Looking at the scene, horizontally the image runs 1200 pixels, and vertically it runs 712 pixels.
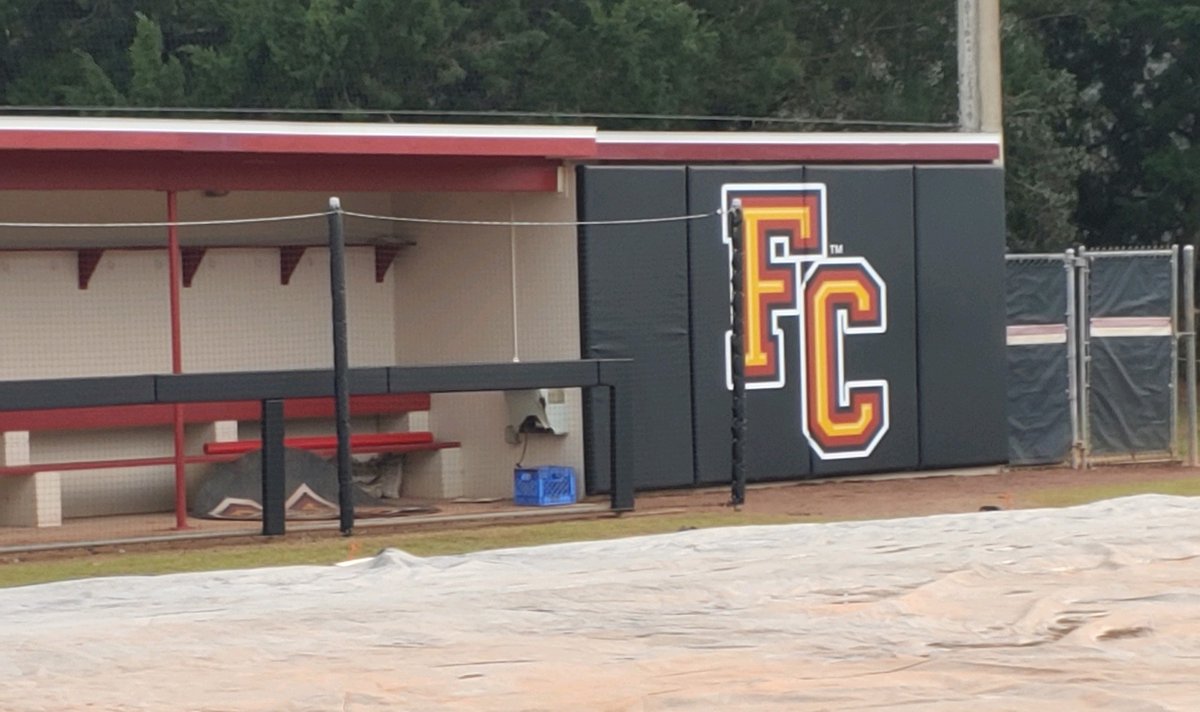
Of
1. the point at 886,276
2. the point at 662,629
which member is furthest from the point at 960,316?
the point at 662,629

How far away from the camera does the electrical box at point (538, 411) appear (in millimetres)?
15664

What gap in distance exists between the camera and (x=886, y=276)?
1692cm

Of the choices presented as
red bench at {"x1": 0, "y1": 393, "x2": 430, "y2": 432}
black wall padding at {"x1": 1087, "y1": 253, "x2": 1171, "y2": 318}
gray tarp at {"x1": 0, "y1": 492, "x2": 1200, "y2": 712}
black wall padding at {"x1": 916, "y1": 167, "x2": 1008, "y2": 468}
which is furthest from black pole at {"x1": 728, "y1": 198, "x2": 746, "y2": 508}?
black wall padding at {"x1": 1087, "y1": 253, "x2": 1171, "y2": 318}

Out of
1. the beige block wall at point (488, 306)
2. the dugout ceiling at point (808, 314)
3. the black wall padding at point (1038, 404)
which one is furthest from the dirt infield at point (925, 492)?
the beige block wall at point (488, 306)

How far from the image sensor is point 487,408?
16.5 m

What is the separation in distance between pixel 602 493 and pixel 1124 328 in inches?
244

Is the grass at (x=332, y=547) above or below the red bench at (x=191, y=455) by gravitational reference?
below

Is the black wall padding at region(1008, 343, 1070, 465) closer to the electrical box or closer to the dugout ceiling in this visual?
the dugout ceiling

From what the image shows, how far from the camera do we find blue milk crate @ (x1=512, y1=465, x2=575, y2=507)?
1512 cm

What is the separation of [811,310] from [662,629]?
28.0ft

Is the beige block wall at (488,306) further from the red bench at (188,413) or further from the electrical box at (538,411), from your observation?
the red bench at (188,413)

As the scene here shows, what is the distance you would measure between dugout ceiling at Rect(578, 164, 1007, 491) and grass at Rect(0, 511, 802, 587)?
1.80 metres

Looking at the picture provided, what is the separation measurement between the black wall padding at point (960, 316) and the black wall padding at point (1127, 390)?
142cm

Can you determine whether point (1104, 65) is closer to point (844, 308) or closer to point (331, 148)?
point (844, 308)
